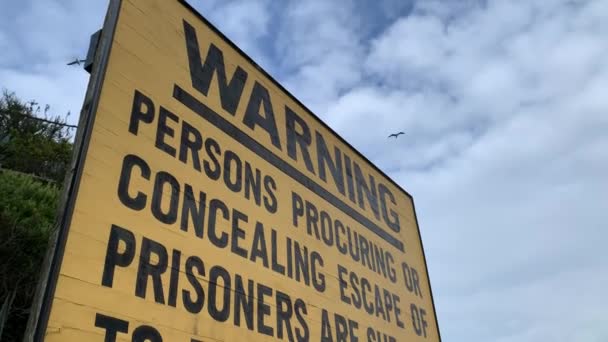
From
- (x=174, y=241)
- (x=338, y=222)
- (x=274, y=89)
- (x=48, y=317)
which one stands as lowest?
(x=48, y=317)

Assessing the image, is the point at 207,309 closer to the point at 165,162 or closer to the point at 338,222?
the point at 165,162

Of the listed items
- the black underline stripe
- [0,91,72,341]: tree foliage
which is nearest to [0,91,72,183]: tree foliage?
[0,91,72,341]: tree foliage

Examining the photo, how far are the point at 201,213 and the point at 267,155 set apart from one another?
129cm

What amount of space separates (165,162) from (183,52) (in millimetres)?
1150

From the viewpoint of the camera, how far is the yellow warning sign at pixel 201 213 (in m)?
2.97

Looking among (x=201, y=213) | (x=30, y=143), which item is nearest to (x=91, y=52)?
(x=201, y=213)

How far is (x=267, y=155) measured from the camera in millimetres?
4930

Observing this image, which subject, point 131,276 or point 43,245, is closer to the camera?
point 131,276

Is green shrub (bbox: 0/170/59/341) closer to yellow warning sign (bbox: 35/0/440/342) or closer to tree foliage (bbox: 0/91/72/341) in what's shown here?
tree foliage (bbox: 0/91/72/341)

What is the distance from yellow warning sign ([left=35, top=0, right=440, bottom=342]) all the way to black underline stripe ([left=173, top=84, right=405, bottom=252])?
18mm

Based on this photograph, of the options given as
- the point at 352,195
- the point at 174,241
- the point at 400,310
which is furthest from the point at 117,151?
the point at 400,310

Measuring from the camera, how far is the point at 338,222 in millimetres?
5734

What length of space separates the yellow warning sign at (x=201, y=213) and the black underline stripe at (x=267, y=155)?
0.06ft

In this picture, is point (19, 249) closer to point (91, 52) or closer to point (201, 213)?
point (91, 52)
